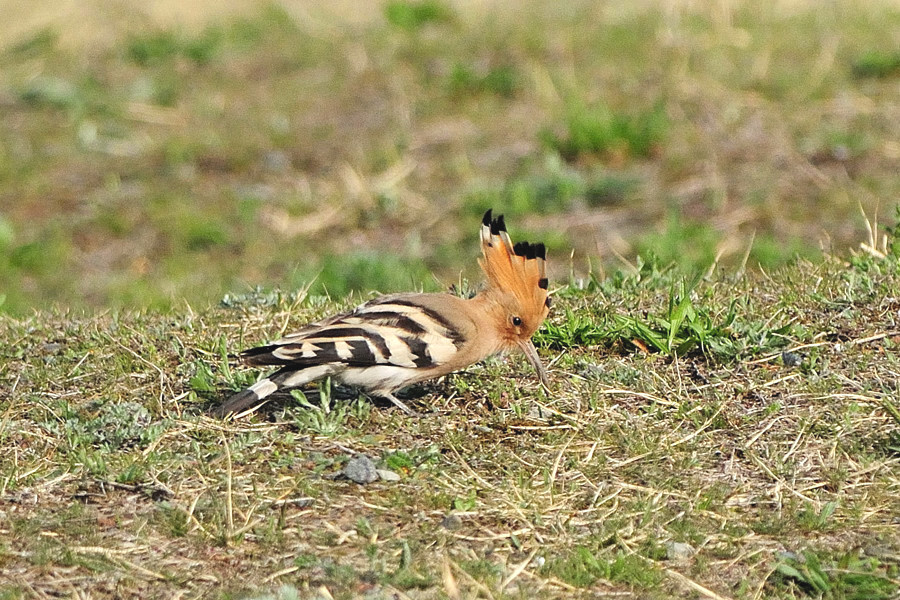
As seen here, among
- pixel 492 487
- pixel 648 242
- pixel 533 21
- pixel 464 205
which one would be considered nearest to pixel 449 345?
pixel 492 487

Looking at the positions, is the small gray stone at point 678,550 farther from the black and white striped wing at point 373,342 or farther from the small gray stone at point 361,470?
the black and white striped wing at point 373,342

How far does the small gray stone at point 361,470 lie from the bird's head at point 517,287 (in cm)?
75

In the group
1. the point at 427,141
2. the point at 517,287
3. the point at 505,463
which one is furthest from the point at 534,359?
the point at 427,141

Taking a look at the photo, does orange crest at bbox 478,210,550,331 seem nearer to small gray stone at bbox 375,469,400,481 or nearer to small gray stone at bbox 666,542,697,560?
small gray stone at bbox 375,469,400,481

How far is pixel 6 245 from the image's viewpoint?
8211mm

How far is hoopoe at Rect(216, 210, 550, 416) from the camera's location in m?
4.36

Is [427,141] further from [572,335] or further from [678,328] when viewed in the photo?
[678,328]

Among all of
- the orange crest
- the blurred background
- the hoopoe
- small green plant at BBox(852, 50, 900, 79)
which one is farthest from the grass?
Result: small green plant at BBox(852, 50, 900, 79)

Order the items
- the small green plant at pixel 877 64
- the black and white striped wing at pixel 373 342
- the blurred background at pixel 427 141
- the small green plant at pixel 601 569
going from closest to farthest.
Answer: the small green plant at pixel 601 569
the black and white striped wing at pixel 373 342
the blurred background at pixel 427 141
the small green plant at pixel 877 64

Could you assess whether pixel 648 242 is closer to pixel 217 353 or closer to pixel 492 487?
pixel 217 353

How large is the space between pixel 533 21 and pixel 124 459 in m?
7.22

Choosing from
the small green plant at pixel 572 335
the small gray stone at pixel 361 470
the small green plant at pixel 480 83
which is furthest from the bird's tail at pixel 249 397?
the small green plant at pixel 480 83

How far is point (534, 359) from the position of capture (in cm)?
468

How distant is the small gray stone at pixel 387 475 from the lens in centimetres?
412
